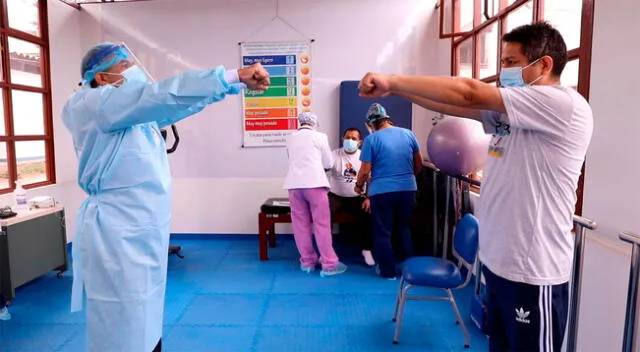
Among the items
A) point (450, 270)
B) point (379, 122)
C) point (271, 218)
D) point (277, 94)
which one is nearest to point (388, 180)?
point (379, 122)

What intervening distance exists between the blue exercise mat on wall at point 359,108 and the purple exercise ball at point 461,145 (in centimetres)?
164

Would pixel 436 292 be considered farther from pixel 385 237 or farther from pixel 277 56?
pixel 277 56

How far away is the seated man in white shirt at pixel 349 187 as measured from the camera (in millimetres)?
4172

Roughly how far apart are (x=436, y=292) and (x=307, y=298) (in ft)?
3.40

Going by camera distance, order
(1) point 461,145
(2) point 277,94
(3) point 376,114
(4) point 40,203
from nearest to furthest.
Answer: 1. (1) point 461,145
2. (4) point 40,203
3. (3) point 376,114
4. (2) point 277,94

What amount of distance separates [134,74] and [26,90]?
314cm

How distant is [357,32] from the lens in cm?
479

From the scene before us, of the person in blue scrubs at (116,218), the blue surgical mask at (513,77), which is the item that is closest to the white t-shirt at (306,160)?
the person in blue scrubs at (116,218)

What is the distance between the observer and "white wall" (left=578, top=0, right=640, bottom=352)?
1.67 m

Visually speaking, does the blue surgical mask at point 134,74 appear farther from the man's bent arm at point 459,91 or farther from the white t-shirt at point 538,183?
the white t-shirt at point 538,183

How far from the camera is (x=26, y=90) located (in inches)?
158

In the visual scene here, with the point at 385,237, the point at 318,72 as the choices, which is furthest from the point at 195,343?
the point at 318,72

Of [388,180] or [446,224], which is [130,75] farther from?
[446,224]

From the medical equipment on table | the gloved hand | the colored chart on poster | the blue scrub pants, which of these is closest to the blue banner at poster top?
the colored chart on poster
